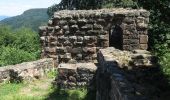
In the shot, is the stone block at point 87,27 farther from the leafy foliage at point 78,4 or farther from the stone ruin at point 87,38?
the leafy foliage at point 78,4

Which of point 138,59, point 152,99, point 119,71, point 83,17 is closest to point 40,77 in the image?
point 83,17

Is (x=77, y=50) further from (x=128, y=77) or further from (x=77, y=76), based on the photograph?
(x=128, y=77)

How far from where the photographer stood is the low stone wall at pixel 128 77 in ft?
17.5

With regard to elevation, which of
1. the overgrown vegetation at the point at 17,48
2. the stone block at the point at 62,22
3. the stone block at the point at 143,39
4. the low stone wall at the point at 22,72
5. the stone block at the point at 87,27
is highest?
the stone block at the point at 62,22

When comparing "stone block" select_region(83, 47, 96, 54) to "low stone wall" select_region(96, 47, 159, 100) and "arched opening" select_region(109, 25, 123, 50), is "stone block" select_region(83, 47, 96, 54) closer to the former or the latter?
"arched opening" select_region(109, 25, 123, 50)

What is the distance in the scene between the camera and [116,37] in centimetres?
1237

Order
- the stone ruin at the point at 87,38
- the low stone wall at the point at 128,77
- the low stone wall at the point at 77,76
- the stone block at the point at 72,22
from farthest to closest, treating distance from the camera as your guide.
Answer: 1. the stone block at the point at 72,22
2. the stone ruin at the point at 87,38
3. the low stone wall at the point at 77,76
4. the low stone wall at the point at 128,77

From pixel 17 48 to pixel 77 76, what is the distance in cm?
1326

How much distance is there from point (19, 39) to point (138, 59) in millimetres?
34300

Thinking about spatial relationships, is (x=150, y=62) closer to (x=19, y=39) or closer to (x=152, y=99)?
(x=152, y=99)

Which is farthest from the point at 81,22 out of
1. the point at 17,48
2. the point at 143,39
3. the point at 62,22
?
the point at 17,48

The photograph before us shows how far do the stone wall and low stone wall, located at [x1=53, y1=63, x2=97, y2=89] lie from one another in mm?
2239

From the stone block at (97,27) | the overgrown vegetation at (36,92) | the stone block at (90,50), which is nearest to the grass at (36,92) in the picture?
the overgrown vegetation at (36,92)

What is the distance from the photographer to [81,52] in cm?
1225
